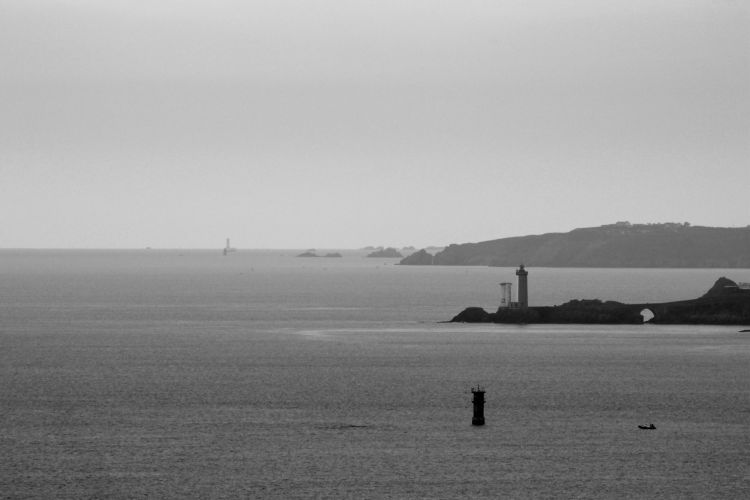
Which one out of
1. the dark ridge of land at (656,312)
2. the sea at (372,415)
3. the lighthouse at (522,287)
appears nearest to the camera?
the sea at (372,415)

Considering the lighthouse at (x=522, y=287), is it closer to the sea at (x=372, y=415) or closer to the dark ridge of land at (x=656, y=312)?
the dark ridge of land at (x=656, y=312)

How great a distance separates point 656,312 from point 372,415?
79.8m

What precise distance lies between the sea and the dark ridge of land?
9.63 meters

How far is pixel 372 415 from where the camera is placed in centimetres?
6812

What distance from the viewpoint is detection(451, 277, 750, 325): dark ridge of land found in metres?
137

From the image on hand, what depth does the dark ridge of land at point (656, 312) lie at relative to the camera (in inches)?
5394

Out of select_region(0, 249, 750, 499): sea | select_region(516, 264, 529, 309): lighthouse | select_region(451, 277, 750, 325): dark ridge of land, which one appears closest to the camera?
select_region(0, 249, 750, 499): sea

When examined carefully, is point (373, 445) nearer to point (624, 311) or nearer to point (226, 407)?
point (226, 407)

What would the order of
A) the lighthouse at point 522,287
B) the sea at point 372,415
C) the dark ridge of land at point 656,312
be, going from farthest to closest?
the dark ridge of land at point 656,312, the lighthouse at point 522,287, the sea at point 372,415

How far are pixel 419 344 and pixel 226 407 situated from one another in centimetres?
4671

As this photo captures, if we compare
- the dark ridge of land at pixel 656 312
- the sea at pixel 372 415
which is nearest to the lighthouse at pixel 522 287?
the dark ridge of land at pixel 656 312

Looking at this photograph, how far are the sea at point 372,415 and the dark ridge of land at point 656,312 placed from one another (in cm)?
963

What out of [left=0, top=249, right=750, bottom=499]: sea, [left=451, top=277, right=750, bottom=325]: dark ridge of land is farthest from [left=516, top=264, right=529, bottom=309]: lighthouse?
[left=0, top=249, right=750, bottom=499]: sea

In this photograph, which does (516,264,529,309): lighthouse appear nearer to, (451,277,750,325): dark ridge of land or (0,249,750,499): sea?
(451,277,750,325): dark ridge of land
